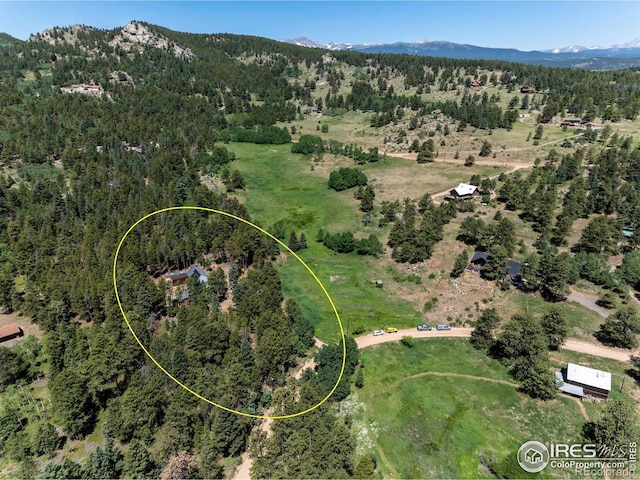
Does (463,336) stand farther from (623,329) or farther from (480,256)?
(480,256)

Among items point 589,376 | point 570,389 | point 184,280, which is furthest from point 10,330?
point 589,376

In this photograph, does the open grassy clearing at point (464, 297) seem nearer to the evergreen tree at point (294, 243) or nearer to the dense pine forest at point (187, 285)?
the dense pine forest at point (187, 285)

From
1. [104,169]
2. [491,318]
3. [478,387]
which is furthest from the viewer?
[104,169]

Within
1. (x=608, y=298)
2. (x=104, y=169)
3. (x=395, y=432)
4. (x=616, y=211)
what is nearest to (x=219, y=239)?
(x=395, y=432)

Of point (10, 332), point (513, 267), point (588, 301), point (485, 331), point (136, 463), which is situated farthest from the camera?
point (513, 267)

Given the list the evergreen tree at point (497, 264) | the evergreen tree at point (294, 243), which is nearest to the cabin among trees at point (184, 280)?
the evergreen tree at point (294, 243)

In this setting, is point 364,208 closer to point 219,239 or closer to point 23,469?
point 219,239
